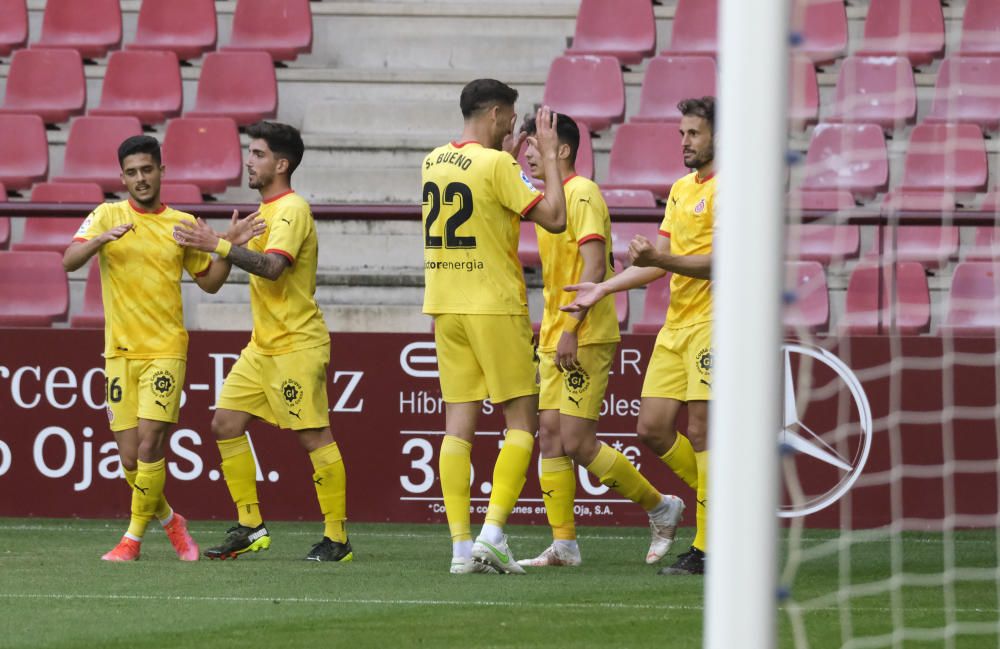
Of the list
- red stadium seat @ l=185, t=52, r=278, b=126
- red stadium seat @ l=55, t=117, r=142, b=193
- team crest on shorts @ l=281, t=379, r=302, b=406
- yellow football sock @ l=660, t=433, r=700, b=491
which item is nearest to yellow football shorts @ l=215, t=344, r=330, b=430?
team crest on shorts @ l=281, t=379, r=302, b=406

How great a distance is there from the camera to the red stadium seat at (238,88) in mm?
12484

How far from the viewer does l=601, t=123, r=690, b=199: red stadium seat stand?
11594 millimetres

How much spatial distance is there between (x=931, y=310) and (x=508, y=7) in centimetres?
464

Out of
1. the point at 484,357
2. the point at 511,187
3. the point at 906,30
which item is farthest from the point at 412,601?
the point at 906,30

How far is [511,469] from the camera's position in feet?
23.0

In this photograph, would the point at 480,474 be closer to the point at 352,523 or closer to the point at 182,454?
the point at 352,523

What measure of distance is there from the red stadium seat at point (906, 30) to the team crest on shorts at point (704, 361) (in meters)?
5.50

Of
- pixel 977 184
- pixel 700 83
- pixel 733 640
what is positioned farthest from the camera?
pixel 700 83

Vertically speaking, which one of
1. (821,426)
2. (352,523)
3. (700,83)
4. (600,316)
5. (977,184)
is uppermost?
(700,83)

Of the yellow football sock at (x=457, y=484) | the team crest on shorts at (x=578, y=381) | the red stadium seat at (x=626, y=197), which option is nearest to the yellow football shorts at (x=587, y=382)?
the team crest on shorts at (x=578, y=381)

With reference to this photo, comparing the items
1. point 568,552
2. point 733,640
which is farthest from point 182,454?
point 733,640

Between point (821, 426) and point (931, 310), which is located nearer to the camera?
point (821, 426)

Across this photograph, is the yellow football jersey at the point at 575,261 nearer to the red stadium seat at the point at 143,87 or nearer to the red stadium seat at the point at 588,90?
the red stadium seat at the point at 588,90

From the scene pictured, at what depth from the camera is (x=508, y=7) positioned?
1327 cm
